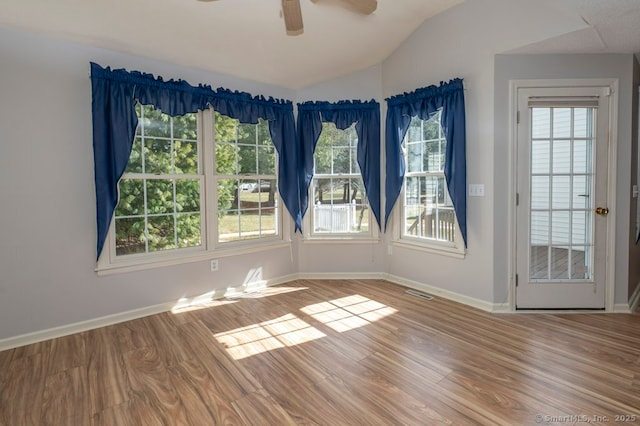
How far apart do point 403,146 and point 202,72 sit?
93.1 inches

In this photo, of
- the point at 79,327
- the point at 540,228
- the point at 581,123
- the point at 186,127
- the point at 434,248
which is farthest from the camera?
the point at 434,248

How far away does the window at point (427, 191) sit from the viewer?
147 inches

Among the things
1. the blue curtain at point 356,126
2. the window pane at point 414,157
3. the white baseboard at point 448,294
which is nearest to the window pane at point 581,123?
the window pane at point 414,157

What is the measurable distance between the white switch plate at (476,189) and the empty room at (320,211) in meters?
0.01

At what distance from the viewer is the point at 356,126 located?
4285mm

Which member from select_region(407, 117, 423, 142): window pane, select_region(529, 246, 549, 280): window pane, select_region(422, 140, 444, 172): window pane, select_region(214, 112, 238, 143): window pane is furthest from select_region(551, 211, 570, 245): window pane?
select_region(214, 112, 238, 143): window pane

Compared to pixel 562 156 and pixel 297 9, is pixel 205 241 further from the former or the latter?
pixel 562 156

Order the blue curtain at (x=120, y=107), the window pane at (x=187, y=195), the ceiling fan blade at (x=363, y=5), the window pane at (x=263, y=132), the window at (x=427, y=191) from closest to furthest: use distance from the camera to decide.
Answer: the ceiling fan blade at (x=363, y=5)
the blue curtain at (x=120, y=107)
the window pane at (x=187, y=195)
the window at (x=427, y=191)
the window pane at (x=263, y=132)

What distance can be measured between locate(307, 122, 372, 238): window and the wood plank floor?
4.46 ft

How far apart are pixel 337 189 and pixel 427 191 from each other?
113 cm

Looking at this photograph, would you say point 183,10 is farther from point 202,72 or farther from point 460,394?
point 460,394

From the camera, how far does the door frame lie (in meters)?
3.10

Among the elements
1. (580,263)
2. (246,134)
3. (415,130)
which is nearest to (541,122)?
(415,130)

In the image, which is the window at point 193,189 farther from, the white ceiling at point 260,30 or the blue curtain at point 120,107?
the white ceiling at point 260,30
